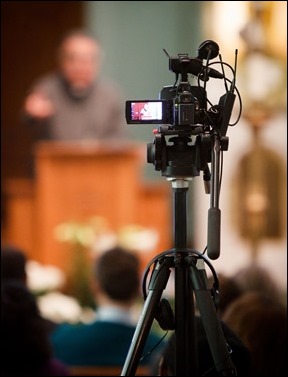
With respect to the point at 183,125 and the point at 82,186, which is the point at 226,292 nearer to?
the point at 183,125

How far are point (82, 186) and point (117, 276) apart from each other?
3.14 m

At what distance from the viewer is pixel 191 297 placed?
7.97ft

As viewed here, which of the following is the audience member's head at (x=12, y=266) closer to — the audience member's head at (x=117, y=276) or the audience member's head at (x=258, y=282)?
the audience member's head at (x=117, y=276)

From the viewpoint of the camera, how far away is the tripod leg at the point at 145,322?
2.37 m

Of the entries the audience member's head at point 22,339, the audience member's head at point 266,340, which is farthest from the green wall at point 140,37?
the audience member's head at point 266,340

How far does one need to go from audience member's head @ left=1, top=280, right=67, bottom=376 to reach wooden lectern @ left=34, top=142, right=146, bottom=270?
382 cm

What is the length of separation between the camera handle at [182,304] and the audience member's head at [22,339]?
80 centimetres

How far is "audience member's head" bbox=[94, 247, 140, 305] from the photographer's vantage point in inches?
158

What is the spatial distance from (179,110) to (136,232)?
430cm

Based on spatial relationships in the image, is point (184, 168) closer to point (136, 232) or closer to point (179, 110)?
point (179, 110)

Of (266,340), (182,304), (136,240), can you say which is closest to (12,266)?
(266,340)

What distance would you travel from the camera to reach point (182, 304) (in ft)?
7.94

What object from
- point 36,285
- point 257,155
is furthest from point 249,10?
point 36,285

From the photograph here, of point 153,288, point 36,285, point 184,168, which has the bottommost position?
point 36,285
